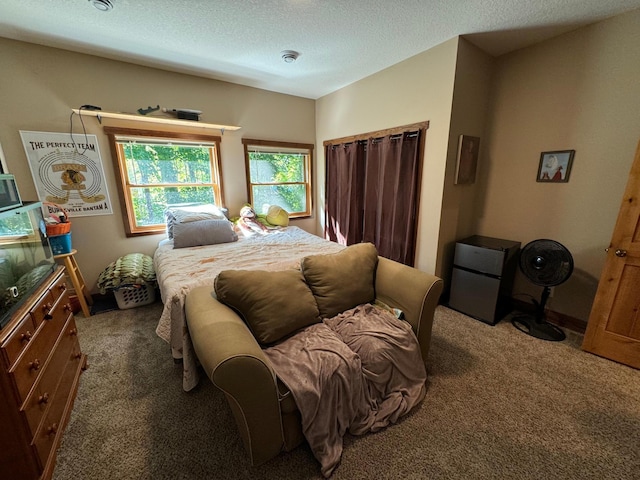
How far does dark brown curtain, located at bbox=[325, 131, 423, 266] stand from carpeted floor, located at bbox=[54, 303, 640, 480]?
134 centimetres

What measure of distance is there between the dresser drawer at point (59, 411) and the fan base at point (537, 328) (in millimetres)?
3271

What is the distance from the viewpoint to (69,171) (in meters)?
2.54

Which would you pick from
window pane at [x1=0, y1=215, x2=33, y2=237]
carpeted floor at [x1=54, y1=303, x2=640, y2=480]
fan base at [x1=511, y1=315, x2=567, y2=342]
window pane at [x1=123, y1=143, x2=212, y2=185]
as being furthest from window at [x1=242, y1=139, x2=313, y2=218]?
fan base at [x1=511, y1=315, x2=567, y2=342]

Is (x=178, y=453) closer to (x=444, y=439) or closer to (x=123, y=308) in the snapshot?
(x=444, y=439)

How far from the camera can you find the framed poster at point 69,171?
2396 mm

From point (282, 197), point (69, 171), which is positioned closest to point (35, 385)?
point (69, 171)

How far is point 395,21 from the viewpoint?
1.97 meters

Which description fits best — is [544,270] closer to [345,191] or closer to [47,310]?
[345,191]

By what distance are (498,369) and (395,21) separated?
8.89ft

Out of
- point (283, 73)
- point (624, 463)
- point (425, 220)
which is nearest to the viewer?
point (624, 463)

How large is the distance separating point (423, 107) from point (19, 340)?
3.21 metres

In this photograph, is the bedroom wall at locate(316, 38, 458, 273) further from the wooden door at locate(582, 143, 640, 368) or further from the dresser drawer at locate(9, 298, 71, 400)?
the dresser drawer at locate(9, 298, 71, 400)

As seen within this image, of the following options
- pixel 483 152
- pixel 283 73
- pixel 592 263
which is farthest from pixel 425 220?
pixel 283 73

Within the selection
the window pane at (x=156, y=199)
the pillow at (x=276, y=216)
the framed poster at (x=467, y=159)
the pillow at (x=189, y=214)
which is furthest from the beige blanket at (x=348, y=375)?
the window pane at (x=156, y=199)
